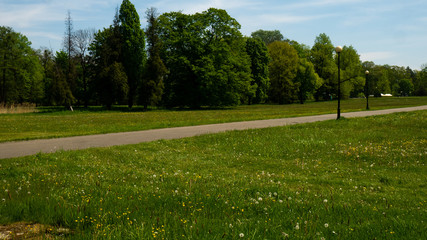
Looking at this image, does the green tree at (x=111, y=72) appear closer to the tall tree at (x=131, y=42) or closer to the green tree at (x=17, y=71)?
the tall tree at (x=131, y=42)

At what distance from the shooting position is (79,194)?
5.71 m

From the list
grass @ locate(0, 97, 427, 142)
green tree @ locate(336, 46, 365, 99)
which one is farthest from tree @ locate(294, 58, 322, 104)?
grass @ locate(0, 97, 427, 142)

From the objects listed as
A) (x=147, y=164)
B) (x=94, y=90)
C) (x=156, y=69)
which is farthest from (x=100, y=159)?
(x=94, y=90)

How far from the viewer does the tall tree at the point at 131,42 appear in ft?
190

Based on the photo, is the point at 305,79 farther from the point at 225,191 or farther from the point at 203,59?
the point at 225,191

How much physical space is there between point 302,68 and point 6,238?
8151 centimetres

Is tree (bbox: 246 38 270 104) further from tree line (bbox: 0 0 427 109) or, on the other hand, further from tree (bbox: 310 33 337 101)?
tree (bbox: 310 33 337 101)

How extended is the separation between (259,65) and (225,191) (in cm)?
6828

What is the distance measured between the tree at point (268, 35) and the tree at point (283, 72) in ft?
146

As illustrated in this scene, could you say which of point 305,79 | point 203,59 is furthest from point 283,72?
point 203,59

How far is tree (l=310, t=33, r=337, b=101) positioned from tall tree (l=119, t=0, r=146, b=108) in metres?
54.5

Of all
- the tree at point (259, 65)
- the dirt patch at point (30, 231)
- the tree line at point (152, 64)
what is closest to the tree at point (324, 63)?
the tree at point (259, 65)

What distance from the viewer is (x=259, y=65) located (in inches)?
2835

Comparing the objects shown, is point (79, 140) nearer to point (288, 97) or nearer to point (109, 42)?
point (109, 42)
